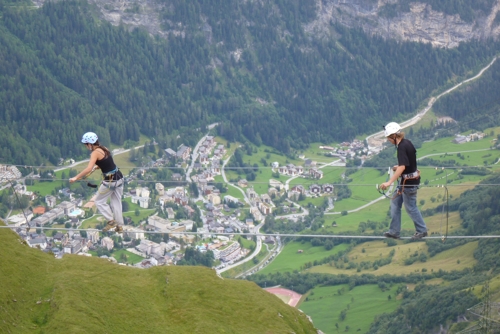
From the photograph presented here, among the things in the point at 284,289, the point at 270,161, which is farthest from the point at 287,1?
the point at 284,289

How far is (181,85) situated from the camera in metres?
153

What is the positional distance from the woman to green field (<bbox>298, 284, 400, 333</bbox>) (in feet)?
144

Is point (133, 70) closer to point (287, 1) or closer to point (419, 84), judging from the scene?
point (287, 1)

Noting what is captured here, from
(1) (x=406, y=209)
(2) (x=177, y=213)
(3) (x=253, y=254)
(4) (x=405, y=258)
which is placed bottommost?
(3) (x=253, y=254)

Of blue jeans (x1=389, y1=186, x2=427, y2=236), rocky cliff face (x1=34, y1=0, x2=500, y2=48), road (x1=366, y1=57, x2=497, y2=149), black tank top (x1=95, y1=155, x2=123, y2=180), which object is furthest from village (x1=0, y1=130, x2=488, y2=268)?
rocky cliff face (x1=34, y1=0, x2=500, y2=48)

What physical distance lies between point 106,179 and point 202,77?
128194 mm

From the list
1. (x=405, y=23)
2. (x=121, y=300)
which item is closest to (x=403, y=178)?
(x=121, y=300)

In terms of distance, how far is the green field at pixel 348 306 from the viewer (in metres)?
71.8

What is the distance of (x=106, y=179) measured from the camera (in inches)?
1112

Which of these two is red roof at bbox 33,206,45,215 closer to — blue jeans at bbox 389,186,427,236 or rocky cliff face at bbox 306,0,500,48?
blue jeans at bbox 389,186,427,236

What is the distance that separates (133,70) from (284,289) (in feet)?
251

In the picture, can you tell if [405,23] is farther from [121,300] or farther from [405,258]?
[121,300]

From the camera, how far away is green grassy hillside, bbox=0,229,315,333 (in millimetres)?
39969

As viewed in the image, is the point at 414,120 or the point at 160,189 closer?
the point at 160,189
